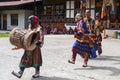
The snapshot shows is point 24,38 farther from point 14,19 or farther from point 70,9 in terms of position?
point 14,19

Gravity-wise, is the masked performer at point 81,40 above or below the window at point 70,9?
below

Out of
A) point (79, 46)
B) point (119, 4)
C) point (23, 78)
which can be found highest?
point (119, 4)

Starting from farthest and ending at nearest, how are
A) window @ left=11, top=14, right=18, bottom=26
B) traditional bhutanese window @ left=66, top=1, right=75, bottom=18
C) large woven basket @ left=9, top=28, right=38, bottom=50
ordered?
1. window @ left=11, top=14, right=18, bottom=26
2. traditional bhutanese window @ left=66, top=1, right=75, bottom=18
3. large woven basket @ left=9, top=28, right=38, bottom=50

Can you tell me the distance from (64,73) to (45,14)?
94.7ft

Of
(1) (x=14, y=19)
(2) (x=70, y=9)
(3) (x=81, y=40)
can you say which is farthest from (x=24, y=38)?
(1) (x=14, y=19)

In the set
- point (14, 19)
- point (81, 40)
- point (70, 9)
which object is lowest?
point (81, 40)

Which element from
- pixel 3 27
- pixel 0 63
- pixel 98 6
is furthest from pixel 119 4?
pixel 0 63

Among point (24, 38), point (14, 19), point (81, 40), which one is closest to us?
point (24, 38)

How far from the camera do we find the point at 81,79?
31.0ft

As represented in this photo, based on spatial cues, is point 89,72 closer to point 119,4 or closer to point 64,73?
point 64,73

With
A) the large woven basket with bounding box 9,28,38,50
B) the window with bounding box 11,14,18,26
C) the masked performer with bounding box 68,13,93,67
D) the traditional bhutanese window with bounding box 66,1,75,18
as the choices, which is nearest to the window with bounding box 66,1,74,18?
the traditional bhutanese window with bounding box 66,1,75,18

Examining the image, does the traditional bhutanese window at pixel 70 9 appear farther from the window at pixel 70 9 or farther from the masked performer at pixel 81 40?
the masked performer at pixel 81 40

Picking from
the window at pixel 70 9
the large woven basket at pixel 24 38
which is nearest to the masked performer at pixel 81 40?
the large woven basket at pixel 24 38

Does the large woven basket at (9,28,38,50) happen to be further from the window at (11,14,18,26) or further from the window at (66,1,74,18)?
the window at (11,14,18,26)
